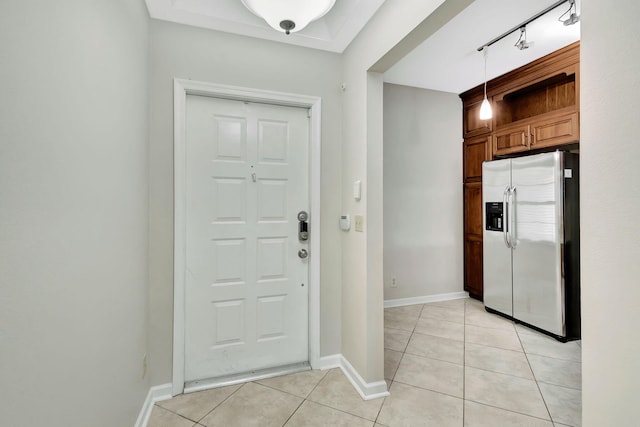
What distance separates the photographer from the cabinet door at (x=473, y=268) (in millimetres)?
3746

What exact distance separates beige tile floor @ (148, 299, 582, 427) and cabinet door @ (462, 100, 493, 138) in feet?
7.88

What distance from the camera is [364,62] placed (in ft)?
6.55

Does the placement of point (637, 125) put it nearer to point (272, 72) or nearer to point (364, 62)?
point (364, 62)

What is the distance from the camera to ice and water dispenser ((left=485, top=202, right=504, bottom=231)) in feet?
10.6

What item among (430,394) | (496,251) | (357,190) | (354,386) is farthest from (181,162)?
(496,251)

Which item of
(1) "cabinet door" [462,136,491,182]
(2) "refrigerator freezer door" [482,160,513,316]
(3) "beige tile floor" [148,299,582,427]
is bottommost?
(3) "beige tile floor" [148,299,582,427]

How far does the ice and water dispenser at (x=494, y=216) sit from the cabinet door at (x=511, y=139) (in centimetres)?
64

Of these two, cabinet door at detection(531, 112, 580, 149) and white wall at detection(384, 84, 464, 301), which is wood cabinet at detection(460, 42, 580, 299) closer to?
cabinet door at detection(531, 112, 580, 149)

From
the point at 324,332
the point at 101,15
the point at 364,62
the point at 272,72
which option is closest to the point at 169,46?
the point at 272,72

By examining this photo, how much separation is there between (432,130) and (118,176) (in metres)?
3.50

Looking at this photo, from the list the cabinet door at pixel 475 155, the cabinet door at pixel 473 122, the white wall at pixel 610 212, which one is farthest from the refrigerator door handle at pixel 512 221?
the white wall at pixel 610 212

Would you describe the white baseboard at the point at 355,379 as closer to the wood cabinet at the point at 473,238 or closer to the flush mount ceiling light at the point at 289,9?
the flush mount ceiling light at the point at 289,9

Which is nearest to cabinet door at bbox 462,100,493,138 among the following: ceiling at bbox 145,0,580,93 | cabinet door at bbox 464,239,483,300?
ceiling at bbox 145,0,580,93

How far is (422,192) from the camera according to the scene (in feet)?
12.3
